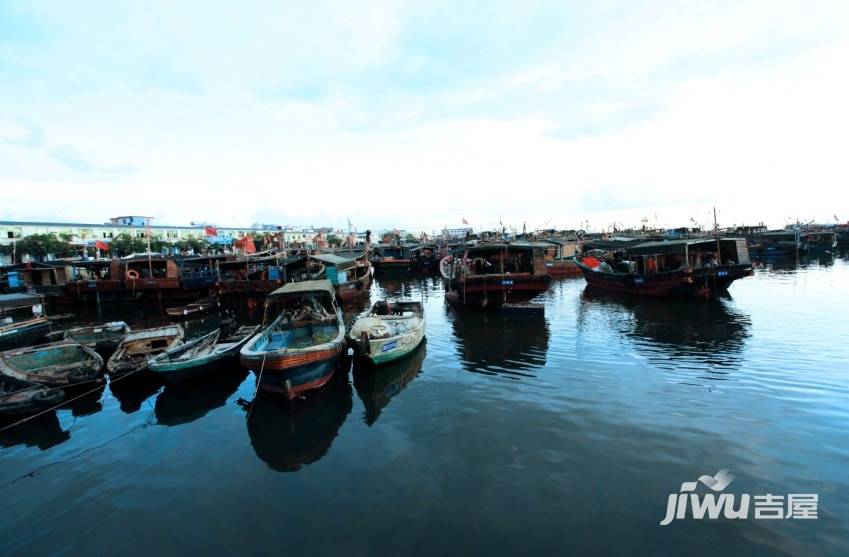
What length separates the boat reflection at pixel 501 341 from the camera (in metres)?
14.6

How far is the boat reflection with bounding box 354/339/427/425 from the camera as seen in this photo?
38.3 feet

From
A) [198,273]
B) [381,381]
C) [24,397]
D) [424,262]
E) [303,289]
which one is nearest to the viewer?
[24,397]

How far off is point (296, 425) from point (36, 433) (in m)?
7.36

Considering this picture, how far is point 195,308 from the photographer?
28.1m

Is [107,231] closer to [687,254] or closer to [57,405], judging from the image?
[57,405]

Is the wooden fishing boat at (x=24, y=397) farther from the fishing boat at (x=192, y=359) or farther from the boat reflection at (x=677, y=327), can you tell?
the boat reflection at (x=677, y=327)

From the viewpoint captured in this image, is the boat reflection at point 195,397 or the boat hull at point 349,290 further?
the boat hull at point 349,290

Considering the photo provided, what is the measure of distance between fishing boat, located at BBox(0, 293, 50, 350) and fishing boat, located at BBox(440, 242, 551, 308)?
78.2ft

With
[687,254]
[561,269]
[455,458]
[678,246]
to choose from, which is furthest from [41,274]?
[687,254]

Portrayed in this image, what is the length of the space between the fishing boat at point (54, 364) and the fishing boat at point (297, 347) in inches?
222

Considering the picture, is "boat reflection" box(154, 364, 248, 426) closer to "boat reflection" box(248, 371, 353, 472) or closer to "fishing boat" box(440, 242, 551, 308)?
"boat reflection" box(248, 371, 353, 472)

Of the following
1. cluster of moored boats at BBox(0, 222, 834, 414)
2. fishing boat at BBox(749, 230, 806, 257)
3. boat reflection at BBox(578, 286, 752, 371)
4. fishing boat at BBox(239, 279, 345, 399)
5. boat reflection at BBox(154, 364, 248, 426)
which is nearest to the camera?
fishing boat at BBox(239, 279, 345, 399)

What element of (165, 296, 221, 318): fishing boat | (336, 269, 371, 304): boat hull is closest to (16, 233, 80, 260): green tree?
(165, 296, 221, 318): fishing boat

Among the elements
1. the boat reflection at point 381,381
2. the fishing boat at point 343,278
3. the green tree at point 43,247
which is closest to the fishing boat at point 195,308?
the fishing boat at point 343,278
